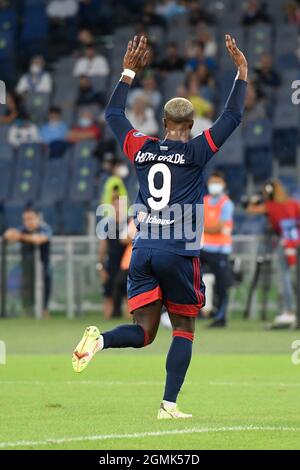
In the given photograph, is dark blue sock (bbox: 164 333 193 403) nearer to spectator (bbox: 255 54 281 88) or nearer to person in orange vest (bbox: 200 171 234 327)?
person in orange vest (bbox: 200 171 234 327)

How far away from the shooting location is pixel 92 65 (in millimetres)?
29141

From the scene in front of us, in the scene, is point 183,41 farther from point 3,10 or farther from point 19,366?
point 19,366

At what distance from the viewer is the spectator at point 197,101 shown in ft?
84.5

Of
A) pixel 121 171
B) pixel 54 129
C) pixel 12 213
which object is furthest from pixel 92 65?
pixel 121 171

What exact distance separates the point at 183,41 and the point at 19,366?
→ 14.9m

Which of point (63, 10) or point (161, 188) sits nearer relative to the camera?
point (161, 188)

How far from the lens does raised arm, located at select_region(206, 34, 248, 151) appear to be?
10.0m

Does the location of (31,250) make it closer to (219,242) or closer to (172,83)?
(219,242)

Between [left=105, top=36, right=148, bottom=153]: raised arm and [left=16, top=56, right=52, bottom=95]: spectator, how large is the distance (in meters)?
18.8

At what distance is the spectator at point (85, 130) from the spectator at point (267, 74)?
339 cm

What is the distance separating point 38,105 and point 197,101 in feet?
15.5

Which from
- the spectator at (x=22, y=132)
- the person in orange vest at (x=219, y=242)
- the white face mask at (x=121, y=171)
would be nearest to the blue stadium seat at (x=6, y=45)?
the spectator at (x=22, y=132)

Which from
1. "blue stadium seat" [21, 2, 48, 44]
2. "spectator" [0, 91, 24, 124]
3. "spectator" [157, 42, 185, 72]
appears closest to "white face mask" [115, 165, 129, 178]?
"spectator" [157, 42, 185, 72]
